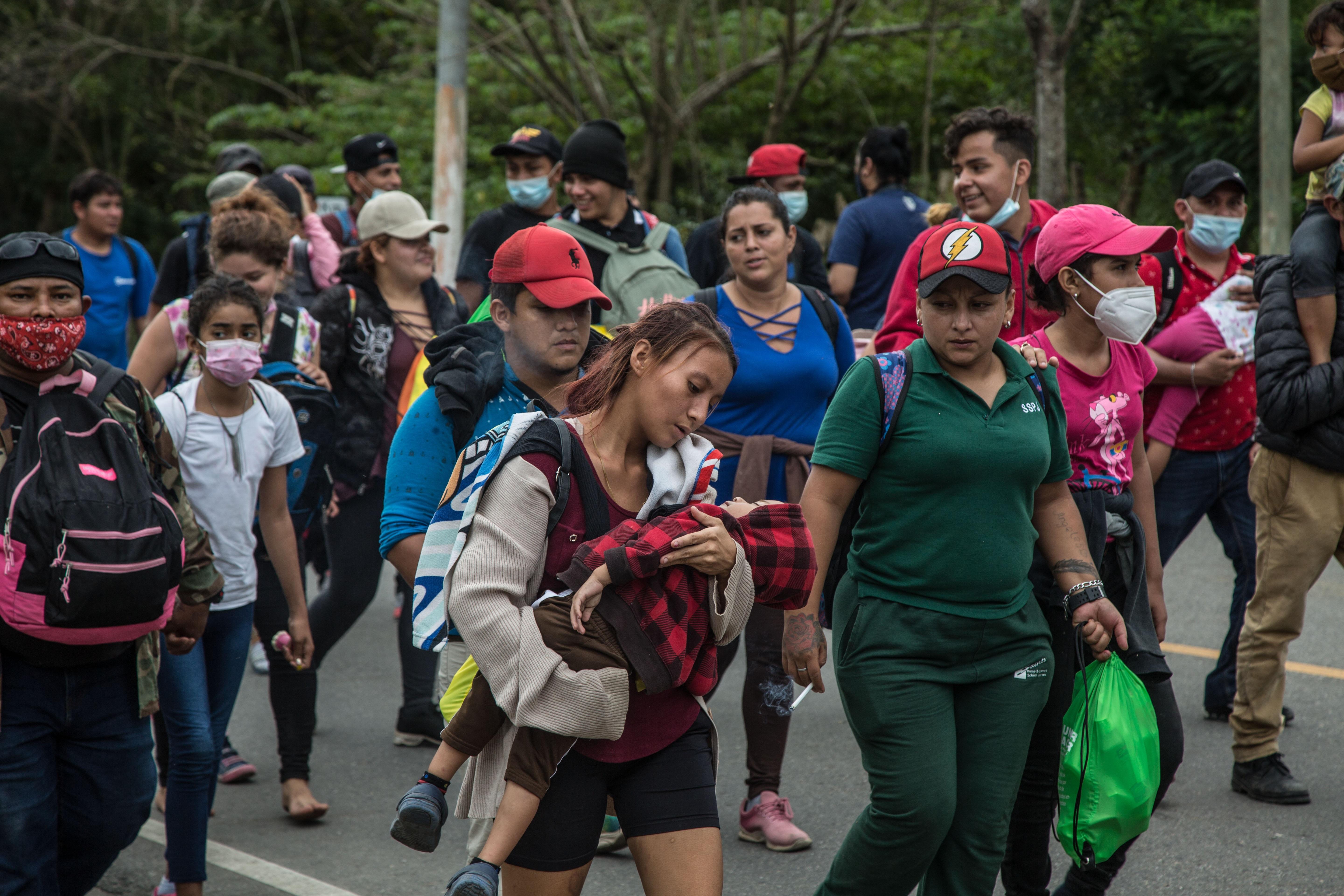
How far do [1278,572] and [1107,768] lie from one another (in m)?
1.87

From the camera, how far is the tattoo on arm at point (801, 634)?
329 centimetres

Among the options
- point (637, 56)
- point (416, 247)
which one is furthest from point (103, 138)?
point (416, 247)

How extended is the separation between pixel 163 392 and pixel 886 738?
305cm

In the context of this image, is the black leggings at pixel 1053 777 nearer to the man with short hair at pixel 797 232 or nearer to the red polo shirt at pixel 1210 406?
the red polo shirt at pixel 1210 406

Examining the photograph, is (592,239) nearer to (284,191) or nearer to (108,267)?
(284,191)

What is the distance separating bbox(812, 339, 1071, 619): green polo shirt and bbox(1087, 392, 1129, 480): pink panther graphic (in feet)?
1.14

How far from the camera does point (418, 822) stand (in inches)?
107

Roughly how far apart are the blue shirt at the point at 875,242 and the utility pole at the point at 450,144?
585 centimetres

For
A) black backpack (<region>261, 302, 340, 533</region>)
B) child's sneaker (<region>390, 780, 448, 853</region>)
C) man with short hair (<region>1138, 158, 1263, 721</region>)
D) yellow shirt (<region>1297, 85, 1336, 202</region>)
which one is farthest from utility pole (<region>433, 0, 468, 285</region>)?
child's sneaker (<region>390, 780, 448, 853</region>)

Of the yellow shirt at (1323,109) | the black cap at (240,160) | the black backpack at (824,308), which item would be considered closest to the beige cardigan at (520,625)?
the black backpack at (824,308)

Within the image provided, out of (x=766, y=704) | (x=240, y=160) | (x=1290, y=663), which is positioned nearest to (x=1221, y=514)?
(x=1290, y=663)

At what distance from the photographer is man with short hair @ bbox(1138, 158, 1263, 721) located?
529 centimetres

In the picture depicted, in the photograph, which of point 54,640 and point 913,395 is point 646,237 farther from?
point 54,640

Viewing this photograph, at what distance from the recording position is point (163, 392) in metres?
4.85
